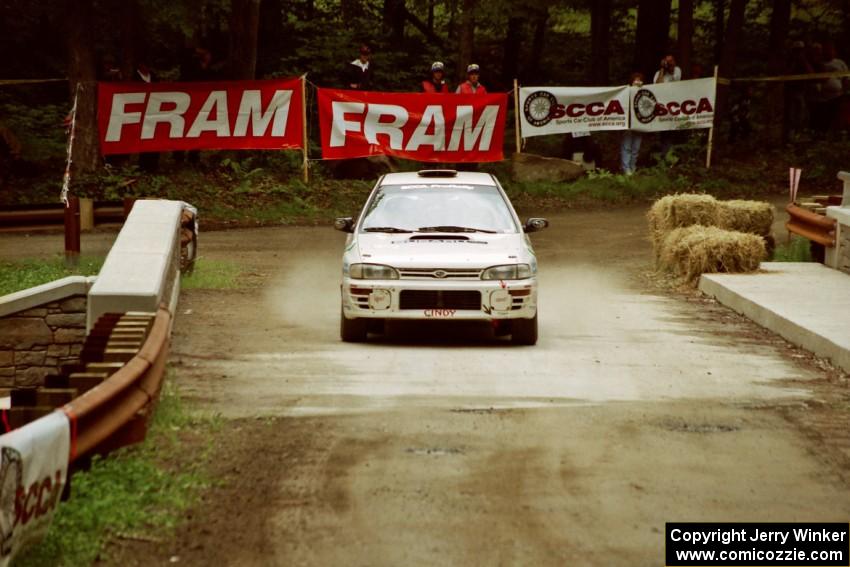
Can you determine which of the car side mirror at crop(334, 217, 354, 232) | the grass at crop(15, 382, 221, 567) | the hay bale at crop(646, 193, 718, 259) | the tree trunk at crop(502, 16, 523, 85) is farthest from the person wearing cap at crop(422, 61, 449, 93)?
the grass at crop(15, 382, 221, 567)

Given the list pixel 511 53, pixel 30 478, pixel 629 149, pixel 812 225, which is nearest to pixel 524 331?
pixel 812 225

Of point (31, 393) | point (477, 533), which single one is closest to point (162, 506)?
point (31, 393)

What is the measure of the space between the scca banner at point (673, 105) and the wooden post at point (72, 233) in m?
13.0

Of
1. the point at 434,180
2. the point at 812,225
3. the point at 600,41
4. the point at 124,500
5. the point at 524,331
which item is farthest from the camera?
the point at 600,41

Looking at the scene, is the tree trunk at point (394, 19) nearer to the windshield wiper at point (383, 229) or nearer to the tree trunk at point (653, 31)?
the tree trunk at point (653, 31)

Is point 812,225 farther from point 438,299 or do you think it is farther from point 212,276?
point 212,276

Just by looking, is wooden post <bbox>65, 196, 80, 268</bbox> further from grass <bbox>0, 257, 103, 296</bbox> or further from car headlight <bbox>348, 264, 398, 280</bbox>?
car headlight <bbox>348, 264, 398, 280</bbox>

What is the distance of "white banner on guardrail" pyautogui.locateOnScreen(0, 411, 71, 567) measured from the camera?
533 cm

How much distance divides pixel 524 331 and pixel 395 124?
13106 millimetres

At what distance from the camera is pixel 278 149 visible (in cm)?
2508

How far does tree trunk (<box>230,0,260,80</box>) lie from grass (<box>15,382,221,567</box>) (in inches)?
751

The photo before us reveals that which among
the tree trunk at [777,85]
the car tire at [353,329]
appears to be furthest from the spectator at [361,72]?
the car tire at [353,329]

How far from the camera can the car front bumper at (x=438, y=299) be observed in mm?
12320

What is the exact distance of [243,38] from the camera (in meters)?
26.5
